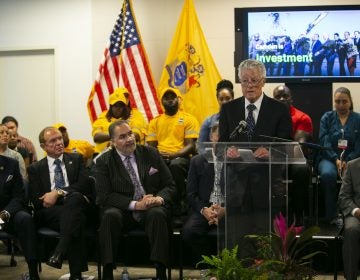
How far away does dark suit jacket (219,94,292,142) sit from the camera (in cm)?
440

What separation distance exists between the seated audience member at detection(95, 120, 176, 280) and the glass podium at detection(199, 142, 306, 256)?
121 cm

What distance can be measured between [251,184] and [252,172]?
7 centimetres

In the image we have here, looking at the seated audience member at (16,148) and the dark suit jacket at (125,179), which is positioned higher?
the seated audience member at (16,148)

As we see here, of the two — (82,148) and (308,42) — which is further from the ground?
(308,42)

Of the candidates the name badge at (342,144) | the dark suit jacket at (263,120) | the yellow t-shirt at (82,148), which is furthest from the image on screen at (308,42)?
the dark suit jacket at (263,120)

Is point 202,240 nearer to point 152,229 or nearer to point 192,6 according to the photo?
point 152,229

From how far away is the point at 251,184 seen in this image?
12.8ft

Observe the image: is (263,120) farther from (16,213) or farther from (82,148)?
(82,148)

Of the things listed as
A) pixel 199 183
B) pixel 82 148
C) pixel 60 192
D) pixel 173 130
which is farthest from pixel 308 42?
pixel 60 192

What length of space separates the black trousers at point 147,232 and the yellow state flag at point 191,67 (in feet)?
9.11

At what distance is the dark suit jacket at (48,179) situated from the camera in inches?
220

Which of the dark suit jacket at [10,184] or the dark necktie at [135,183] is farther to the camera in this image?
the dark suit jacket at [10,184]

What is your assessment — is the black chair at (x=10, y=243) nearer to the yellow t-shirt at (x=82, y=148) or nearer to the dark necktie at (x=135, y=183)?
the dark necktie at (x=135, y=183)

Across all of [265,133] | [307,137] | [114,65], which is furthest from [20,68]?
[265,133]
